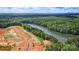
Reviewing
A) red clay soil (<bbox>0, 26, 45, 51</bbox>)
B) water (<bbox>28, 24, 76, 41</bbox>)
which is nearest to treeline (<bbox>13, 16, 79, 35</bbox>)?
water (<bbox>28, 24, 76, 41</bbox>)

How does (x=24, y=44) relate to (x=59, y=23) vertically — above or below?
below

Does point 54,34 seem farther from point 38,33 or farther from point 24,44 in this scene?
point 24,44

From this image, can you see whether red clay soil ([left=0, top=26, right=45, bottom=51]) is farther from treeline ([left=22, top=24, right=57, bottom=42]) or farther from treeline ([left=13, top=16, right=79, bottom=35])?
treeline ([left=13, top=16, right=79, bottom=35])

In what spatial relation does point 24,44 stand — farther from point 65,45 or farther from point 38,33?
point 65,45

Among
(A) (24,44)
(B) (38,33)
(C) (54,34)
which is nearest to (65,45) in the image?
(C) (54,34)

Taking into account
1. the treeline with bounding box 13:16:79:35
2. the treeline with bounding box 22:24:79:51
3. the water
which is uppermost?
the treeline with bounding box 13:16:79:35

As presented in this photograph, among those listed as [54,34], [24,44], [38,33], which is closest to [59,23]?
[54,34]

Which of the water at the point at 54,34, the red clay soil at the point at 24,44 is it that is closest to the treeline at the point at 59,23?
the water at the point at 54,34

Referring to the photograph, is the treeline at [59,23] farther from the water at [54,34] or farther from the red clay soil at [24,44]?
the red clay soil at [24,44]

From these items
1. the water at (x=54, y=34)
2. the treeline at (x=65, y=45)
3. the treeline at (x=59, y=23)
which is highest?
the treeline at (x=59, y=23)
